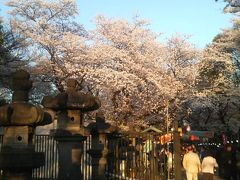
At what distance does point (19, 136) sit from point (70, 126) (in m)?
3.28

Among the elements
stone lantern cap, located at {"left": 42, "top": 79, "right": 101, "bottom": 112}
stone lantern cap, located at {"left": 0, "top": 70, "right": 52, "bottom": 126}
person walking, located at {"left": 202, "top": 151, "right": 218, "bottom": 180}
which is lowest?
person walking, located at {"left": 202, "top": 151, "right": 218, "bottom": 180}

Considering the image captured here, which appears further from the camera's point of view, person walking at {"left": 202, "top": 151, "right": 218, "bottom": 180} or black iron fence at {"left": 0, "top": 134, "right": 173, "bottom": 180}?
person walking at {"left": 202, "top": 151, "right": 218, "bottom": 180}

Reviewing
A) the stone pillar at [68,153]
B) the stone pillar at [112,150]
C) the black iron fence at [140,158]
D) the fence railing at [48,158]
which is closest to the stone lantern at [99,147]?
the stone pillar at [112,150]

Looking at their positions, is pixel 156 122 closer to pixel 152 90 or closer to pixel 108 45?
pixel 152 90

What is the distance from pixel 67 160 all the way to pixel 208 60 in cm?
3053

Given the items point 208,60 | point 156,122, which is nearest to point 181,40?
point 208,60

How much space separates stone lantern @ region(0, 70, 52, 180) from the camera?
5.70 metres

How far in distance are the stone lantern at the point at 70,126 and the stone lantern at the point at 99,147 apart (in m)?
2.43

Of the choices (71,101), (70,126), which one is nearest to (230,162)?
(70,126)

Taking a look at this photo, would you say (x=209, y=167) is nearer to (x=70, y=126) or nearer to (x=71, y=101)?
(x=70, y=126)

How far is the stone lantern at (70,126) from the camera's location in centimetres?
885

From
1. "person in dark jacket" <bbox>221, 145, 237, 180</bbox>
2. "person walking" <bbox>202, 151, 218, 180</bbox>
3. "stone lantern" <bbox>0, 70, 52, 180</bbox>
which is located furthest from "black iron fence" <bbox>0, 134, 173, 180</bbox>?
"person in dark jacket" <bbox>221, 145, 237, 180</bbox>

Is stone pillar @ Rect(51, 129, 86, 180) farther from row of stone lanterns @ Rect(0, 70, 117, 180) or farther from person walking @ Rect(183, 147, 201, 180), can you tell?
person walking @ Rect(183, 147, 201, 180)

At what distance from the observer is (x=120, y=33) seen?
1288 inches
